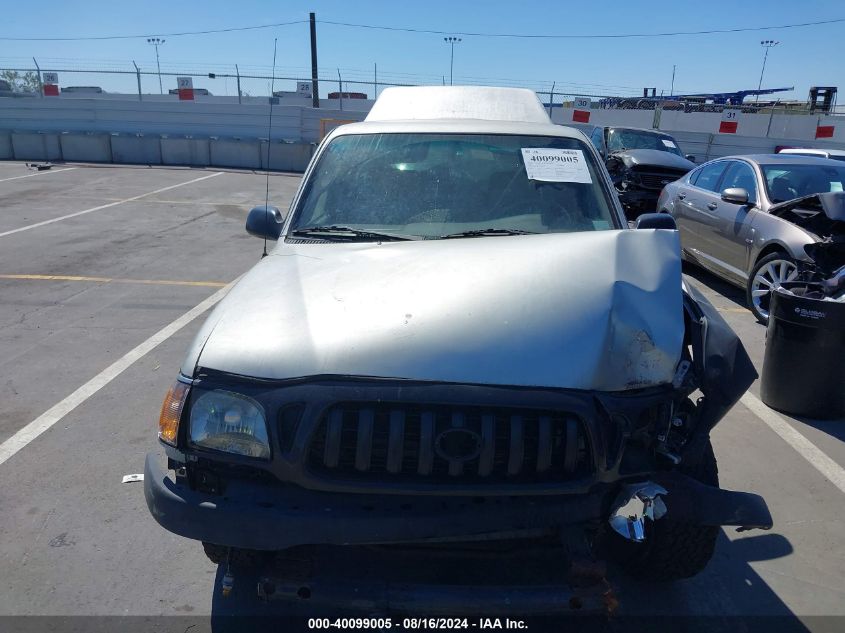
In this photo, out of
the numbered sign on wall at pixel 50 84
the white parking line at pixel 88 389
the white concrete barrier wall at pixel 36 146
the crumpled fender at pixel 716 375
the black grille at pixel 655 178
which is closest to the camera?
the crumpled fender at pixel 716 375

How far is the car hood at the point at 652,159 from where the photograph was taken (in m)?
12.2

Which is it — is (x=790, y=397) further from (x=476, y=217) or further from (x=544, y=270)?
(x=544, y=270)

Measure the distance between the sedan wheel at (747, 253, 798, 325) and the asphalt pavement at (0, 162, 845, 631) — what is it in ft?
0.60

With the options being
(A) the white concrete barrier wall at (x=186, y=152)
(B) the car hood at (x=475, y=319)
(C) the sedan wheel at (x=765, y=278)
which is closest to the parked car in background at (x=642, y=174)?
(C) the sedan wheel at (x=765, y=278)

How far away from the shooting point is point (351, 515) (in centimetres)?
218

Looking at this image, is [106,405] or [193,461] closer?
[193,461]

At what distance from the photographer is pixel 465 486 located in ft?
7.27

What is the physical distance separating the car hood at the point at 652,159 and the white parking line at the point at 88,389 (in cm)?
839

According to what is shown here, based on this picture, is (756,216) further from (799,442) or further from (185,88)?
(185,88)

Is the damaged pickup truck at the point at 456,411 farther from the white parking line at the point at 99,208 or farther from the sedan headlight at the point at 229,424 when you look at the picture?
the white parking line at the point at 99,208

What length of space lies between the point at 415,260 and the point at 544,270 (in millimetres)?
550

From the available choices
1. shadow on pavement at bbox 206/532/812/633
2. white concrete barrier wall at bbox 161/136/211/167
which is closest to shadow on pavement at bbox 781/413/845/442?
shadow on pavement at bbox 206/532/812/633

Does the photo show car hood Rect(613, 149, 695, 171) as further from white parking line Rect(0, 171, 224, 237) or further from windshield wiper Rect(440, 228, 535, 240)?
white parking line Rect(0, 171, 224, 237)

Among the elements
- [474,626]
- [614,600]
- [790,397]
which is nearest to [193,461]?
[474,626]
